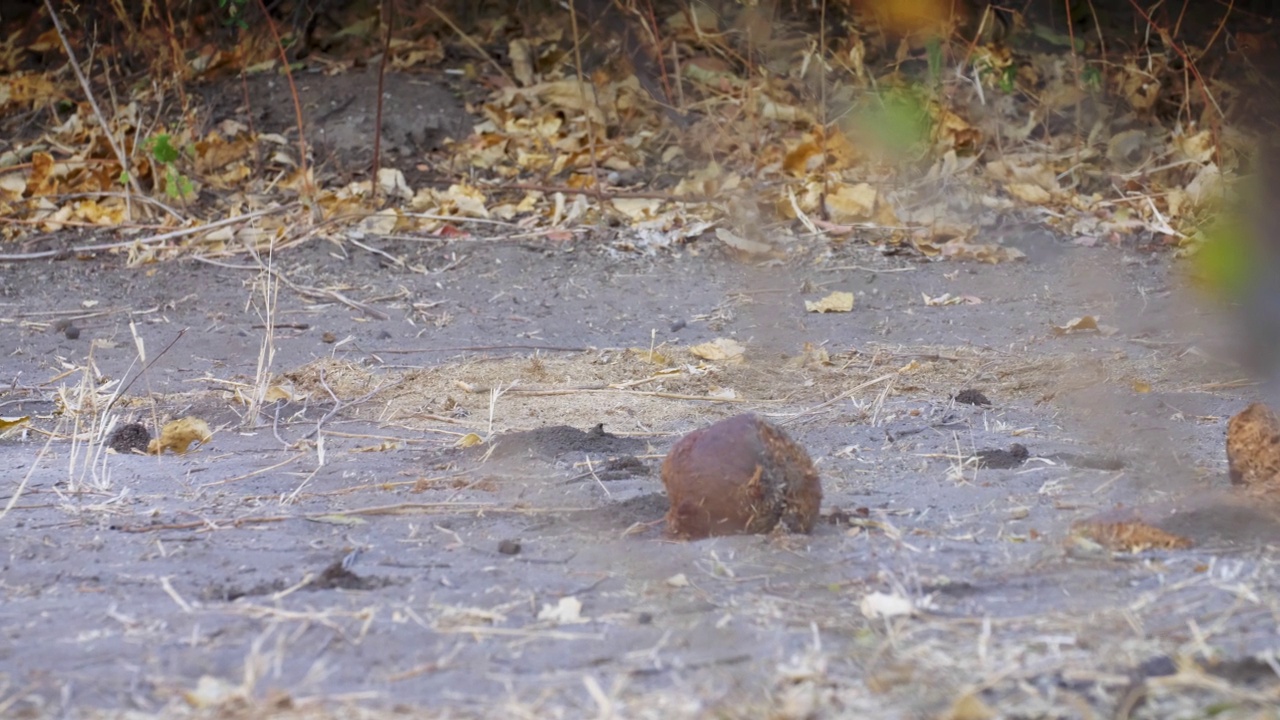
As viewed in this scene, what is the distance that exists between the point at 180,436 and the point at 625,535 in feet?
4.60

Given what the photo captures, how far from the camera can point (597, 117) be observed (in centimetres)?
652

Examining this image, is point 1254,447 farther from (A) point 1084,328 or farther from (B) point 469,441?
(A) point 1084,328

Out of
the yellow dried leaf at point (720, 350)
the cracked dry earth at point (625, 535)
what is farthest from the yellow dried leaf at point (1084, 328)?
the yellow dried leaf at point (720, 350)

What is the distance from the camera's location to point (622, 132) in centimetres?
655

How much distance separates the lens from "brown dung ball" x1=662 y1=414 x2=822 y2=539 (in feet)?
7.17

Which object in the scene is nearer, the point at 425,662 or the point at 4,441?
the point at 425,662

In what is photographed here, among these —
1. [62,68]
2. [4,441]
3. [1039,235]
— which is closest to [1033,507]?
[4,441]

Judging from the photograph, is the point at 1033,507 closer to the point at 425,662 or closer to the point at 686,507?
the point at 686,507

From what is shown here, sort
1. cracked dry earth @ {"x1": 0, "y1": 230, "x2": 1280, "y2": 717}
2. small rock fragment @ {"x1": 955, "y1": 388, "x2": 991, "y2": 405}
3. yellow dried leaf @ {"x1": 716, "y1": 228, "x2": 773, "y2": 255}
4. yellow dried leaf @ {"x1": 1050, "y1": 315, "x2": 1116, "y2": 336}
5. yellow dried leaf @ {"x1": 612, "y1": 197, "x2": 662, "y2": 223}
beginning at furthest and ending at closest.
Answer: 1. yellow dried leaf @ {"x1": 612, "y1": 197, "x2": 662, "y2": 223}
2. yellow dried leaf @ {"x1": 716, "y1": 228, "x2": 773, "y2": 255}
3. yellow dried leaf @ {"x1": 1050, "y1": 315, "x2": 1116, "y2": 336}
4. small rock fragment @ {"x1": 955, "y1": 388, "x2": 991, "y2": 405}
5. cracked dry earth @ {"x1": 0, "y1": 230, "x2": 1280, "y2": 717}

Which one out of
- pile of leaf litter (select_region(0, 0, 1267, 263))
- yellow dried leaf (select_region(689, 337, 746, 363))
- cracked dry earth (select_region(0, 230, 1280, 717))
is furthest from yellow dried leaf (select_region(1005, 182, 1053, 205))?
yellow dried leaf (select_region(689, 337, 746, 363))

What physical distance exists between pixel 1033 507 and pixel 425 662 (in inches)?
46.8

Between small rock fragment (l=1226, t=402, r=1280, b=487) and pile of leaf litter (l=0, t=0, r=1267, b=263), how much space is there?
109 inches

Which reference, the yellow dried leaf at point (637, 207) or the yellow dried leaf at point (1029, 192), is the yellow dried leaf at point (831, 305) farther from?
the yellow dried leaf at point (1029, 192)

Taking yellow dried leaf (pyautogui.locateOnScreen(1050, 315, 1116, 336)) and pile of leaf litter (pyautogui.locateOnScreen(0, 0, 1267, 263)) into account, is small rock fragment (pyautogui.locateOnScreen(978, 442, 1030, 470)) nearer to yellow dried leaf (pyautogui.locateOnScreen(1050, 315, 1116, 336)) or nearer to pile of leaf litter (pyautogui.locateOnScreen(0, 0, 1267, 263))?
yellow dried leaf (pyautogui.locateOnScreen(1050, 315, 1116, 336))
